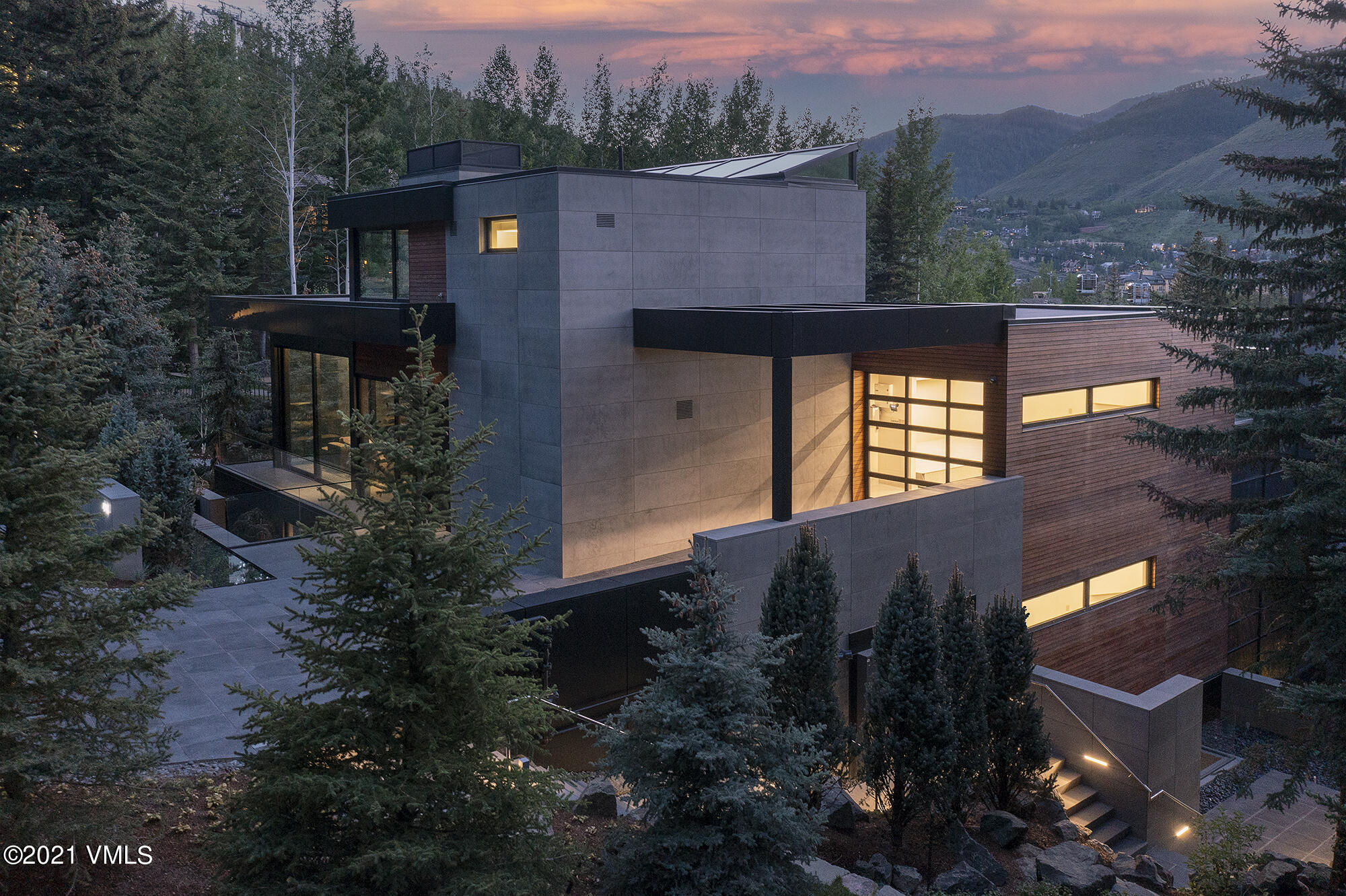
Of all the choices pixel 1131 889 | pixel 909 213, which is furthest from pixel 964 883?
pixel 909 213

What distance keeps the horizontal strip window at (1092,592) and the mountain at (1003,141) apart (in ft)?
536

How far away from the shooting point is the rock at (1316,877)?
1314 cm

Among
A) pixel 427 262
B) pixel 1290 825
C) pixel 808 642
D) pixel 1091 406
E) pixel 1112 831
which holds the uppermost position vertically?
pixel 427 262

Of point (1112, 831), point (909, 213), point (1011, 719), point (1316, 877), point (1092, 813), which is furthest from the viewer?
point (909, 213)

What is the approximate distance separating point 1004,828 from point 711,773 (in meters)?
6.13

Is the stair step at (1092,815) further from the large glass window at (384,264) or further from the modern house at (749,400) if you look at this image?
the large glass window at (384,264)

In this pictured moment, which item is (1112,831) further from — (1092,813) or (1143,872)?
(1143,872)

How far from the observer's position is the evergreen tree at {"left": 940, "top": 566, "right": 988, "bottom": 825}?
11805mm

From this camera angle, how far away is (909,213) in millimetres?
52500

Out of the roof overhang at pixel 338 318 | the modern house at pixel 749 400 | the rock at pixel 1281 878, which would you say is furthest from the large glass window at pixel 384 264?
the rock at pixel 1281 878

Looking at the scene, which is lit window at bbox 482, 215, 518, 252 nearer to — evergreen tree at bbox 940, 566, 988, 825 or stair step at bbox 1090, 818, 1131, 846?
evergreen tree at bbox 940, 566, 988, 825

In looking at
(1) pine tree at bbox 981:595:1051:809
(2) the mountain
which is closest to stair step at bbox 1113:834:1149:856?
(1) pine tree at bbox 981:595:1051:809

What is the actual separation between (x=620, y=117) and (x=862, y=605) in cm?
4454

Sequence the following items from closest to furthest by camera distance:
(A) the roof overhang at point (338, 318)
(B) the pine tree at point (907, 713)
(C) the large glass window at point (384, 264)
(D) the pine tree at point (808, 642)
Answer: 1. (B) the pine tree at point (907, 713)
2. (D) the pine tree at point (808, 642)
3. (A) the roof overhang at point (338, 318)
4. (C) the large glass window at point (384, 264)
